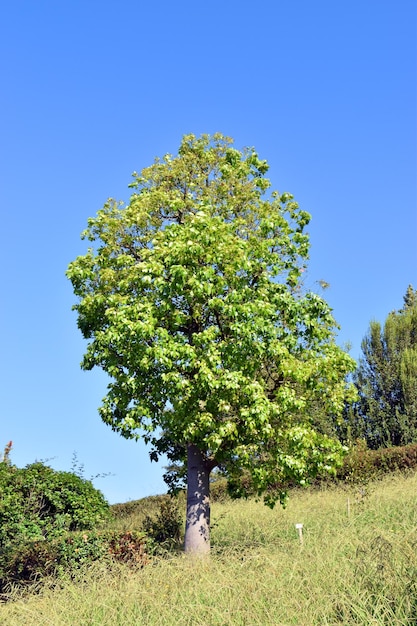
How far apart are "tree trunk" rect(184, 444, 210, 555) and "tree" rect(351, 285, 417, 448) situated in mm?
16962

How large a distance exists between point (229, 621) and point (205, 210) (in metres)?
9.16

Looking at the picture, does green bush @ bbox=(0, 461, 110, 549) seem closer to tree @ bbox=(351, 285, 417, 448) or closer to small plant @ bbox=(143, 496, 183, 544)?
small plant @ bbox=(143, 496, 183, 544)

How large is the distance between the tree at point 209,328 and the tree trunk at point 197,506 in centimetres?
2

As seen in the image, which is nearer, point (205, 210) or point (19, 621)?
point (19, 621)

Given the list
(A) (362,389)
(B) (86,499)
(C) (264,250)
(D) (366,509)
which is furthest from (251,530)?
(A) (362,389)

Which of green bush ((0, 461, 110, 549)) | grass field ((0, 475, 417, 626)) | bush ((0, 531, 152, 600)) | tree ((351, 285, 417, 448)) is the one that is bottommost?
grass field ((0, 475, 417, 626))

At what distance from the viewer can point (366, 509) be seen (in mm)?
16406

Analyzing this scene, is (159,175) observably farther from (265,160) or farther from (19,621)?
(19,621)

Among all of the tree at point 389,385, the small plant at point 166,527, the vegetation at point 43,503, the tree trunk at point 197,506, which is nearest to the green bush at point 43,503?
the vegetation at point 43,503

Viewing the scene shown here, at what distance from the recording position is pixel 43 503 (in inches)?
715

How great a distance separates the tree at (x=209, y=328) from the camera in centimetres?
1308

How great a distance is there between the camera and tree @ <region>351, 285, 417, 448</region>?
3011 centimetres

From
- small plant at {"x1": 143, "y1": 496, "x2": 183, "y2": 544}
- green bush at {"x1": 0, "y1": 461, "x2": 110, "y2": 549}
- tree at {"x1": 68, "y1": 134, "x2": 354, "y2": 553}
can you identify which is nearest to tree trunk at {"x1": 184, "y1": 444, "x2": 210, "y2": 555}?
tree at {"x1": 68, "y1": 134, "x2": 354, "y2": 553}

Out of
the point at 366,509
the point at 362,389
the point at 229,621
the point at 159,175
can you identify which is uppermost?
Answer: the point at 159,175
